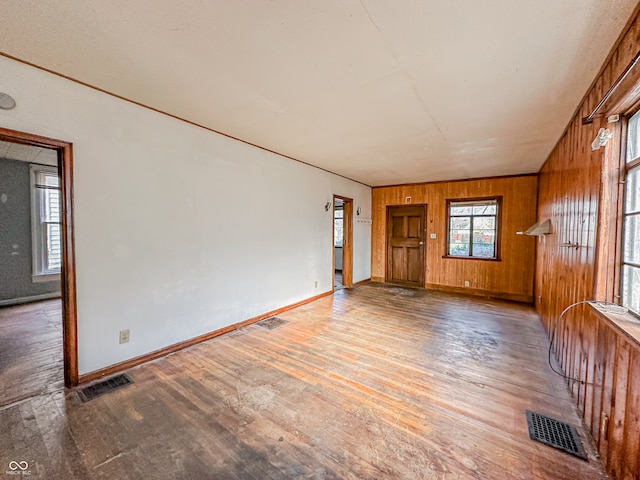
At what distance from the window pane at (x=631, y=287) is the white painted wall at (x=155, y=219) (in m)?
3.42

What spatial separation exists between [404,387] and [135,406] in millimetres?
2081

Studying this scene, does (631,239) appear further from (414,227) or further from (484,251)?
(414,227)

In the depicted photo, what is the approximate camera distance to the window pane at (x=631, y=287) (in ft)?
4.66

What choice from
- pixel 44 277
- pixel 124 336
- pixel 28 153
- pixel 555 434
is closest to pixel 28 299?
pixel 44 277

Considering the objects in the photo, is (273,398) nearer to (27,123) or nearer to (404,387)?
(404,387)

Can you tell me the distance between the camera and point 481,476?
55.1 inches

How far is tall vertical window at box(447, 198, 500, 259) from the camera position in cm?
534

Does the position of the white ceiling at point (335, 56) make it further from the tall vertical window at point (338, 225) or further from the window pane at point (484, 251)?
the tall vertical window at point (338, 225)

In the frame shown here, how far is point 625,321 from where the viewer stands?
1.32 metres

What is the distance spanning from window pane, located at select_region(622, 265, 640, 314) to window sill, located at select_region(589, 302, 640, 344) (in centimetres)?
8

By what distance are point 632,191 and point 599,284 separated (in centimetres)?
59

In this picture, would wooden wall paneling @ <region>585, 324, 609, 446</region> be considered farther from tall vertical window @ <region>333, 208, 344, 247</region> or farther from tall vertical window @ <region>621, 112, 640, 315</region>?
tall vertical window @ <region>333, 208, 344, 247</region>

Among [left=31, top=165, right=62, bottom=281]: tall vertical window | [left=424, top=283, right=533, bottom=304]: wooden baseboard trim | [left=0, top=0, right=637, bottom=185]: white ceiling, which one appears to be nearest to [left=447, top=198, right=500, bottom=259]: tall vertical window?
[left=424, top=283, right=533, bottom=304]: wooden baseboard trim

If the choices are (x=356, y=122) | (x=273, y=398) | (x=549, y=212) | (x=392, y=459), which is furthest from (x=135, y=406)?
(x=549, y=212)
